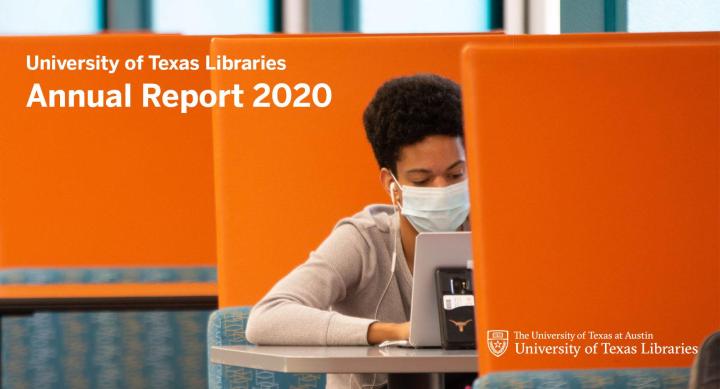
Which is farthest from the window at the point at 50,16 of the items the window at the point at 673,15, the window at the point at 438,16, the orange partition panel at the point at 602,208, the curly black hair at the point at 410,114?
the orange partition panel at the point at 602,208

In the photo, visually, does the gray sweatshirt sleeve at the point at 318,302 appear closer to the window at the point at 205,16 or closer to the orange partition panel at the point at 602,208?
the orange partition panel at the point at 602,208

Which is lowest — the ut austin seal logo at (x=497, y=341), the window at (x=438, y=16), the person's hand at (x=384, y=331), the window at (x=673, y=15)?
the person's hand at (x=384, y=331)

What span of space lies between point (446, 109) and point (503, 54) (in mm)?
640

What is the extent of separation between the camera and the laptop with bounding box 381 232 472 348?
1.76 metres

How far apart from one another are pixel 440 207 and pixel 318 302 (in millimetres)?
264

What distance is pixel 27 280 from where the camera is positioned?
311 centimetres

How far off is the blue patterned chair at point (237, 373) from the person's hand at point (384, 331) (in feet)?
1.88

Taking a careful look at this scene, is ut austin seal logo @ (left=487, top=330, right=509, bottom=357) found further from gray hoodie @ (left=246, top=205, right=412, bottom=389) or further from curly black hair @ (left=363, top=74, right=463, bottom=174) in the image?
curly black hair @ (left=363, top=74, right=463, bottom=174)

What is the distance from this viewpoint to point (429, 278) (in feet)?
5.79

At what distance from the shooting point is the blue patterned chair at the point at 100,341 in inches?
124

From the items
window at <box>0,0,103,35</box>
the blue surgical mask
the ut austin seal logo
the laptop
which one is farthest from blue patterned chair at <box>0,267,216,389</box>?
window at <box>0,0,103,35</box>

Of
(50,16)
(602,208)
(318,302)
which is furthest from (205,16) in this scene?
(602,208)

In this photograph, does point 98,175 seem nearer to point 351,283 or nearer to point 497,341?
point 351,283

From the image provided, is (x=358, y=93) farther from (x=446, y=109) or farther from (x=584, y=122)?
(x=584, y=122)
